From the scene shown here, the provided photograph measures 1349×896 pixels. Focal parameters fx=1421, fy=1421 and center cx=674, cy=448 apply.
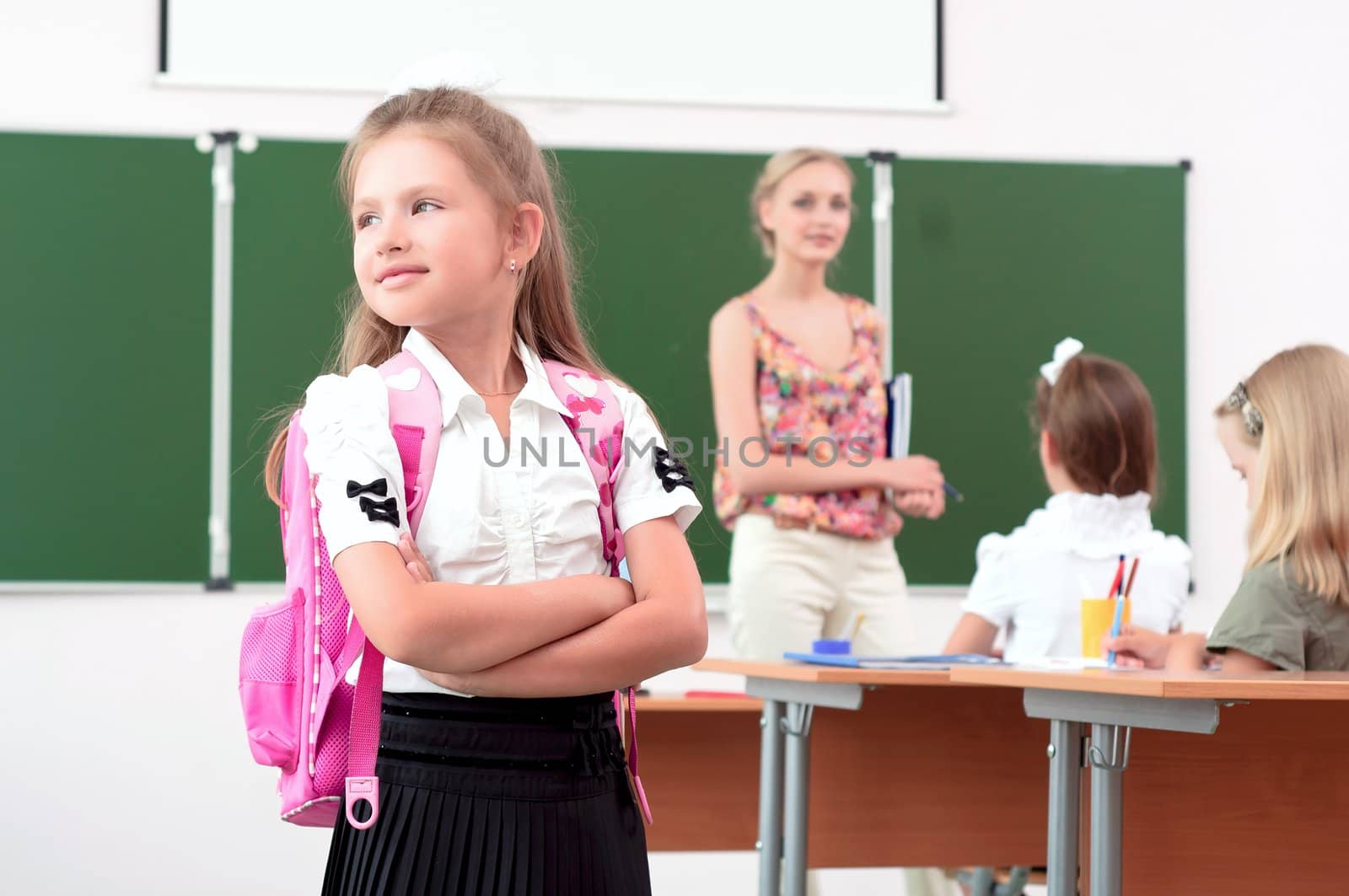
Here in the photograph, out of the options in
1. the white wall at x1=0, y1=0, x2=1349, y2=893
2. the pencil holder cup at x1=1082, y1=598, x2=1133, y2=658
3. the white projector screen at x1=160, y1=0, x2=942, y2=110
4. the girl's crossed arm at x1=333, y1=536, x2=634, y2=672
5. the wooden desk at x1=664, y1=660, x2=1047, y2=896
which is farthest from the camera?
the white projector screen at x1=160, y1=0, x2=942, y2=110

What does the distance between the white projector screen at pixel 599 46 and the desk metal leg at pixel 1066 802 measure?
3010mm

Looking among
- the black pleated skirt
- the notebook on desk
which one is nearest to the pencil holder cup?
the notebook on desk

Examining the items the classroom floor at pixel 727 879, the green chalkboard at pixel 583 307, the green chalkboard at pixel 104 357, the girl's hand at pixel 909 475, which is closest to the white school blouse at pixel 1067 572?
the girl's hand at pixel 909 475

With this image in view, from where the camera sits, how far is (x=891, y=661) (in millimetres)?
2436

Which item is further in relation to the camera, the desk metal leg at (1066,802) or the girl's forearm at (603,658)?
the desk metal leg at (1066,802)

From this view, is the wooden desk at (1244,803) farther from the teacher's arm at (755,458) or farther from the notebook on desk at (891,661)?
the teacher's arm at (755,458)

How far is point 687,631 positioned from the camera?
1.25 m

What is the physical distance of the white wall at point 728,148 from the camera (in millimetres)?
4293

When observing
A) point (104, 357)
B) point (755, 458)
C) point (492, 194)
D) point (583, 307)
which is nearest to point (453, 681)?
point (492, 194)

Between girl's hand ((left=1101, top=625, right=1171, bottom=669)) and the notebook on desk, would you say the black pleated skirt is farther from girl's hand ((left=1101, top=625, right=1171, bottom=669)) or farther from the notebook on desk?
girl's hand ((left=1101, top=625, right=1171, bottom=669))

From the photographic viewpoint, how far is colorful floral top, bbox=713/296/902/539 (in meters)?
3.43

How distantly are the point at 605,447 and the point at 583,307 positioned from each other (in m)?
3.13

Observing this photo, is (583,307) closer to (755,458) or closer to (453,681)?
(755,458)

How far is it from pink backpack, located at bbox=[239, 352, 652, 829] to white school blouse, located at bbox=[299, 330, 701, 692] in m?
0.02
